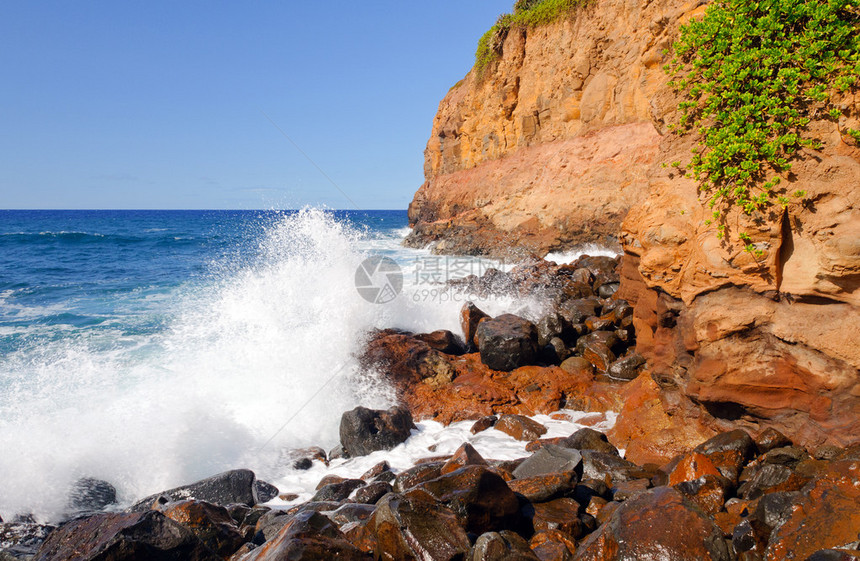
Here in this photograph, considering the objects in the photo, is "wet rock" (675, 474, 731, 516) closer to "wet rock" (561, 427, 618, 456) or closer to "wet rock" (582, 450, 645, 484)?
"wet rock" (582, 450, 645, 484)

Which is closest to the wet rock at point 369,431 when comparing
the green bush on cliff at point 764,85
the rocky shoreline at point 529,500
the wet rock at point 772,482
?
the rocky shoreline at point 529,500

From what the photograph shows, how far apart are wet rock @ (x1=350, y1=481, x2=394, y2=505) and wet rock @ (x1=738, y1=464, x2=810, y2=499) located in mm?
3145

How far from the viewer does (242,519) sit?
480 centimetres

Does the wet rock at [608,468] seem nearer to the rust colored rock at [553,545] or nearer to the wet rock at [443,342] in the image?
the rust colored rock at [553,545]

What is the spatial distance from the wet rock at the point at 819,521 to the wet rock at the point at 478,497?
5.54 ft

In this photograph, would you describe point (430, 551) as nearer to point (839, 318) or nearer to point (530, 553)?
point (530, 553)

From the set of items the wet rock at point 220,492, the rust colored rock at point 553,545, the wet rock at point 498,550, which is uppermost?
the wet rock at point 498,550

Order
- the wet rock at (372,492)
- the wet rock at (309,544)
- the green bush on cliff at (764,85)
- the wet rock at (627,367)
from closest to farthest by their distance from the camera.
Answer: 1. the wet rock at (309,544)
2. the green bush on cliff at (764,85)
3. the wet rock at (372,492)
4. the wet rock at (627,367)

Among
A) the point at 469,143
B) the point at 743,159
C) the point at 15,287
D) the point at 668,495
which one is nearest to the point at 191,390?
the point at 668,495

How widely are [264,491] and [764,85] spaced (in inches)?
269

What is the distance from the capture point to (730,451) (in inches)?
179

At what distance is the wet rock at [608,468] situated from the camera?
4750 millimetres

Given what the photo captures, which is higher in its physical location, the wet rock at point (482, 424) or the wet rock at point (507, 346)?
the wet rock at point (507, 346)

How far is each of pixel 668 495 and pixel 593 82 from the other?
18.4 m
